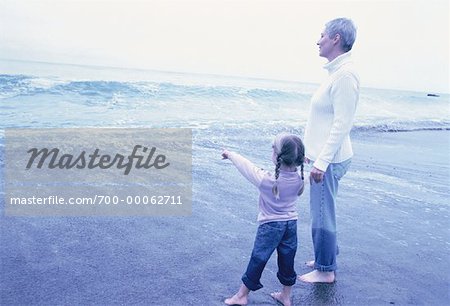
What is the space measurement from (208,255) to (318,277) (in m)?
1.00

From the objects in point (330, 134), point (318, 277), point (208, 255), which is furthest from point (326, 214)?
point (208, 255)

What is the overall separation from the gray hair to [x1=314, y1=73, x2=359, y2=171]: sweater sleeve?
250mm

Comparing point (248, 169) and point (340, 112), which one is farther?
point (340, 112)

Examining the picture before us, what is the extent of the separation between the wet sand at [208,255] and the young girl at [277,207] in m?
0.29

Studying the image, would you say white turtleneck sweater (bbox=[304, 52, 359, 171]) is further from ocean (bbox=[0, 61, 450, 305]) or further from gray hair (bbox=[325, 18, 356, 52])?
ocean (bbox=[0, 61, 450, 305])

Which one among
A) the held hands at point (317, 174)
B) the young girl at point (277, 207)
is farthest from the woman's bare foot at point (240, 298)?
the held hands at point (317, 174)

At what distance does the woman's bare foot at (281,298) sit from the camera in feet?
9.84

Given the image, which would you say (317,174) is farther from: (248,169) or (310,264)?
(310,264)

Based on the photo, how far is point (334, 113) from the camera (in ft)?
9.91

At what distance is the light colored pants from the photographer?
10.6 ft

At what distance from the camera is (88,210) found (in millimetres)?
4746

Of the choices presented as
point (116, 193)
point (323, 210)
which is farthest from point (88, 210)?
point (323, 210)

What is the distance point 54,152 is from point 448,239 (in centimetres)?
645

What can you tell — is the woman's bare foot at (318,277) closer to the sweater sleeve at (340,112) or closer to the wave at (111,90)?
the sweater sleeve at (340,112)
